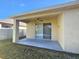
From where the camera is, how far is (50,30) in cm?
1547

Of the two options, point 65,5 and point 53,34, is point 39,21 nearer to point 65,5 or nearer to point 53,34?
point 53,34

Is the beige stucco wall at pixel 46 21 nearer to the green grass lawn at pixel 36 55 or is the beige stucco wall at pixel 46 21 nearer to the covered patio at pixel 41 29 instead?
the covered patio at pixel 41 29

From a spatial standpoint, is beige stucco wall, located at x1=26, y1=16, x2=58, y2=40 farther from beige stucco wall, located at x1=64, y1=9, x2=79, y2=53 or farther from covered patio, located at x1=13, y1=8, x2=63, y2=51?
beige stucco wall, located at x1=64, y1=9, x2=79, y2=53

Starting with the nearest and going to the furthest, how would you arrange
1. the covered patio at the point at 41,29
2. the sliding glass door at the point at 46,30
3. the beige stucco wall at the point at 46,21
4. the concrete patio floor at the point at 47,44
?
1. the concrete patio floor at the point at 47,44
2. the covered patio at the point at 41,29
3. the beige stucco wall at the point at 46,21
4. the sliding glass door at the point at 46,30

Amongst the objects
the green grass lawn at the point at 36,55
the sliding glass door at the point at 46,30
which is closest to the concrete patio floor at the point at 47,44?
the green grass lawn at the point at 36,55

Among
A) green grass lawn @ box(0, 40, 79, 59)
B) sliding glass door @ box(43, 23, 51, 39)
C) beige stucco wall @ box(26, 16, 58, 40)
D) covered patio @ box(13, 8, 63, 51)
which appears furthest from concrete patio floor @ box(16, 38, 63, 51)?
sliding glass door @ box(43, 23, 51, 39)

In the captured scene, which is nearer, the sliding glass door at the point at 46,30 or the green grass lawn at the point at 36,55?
the green grass lawn at the point at 36,55

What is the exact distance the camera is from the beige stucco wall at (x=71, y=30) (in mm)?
8242

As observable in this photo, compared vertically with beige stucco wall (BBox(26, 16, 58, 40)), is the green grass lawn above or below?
below

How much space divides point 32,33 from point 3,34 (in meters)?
4.60

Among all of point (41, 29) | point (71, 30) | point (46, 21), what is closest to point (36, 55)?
point (71, 30)

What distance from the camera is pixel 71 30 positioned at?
8461 millimetres

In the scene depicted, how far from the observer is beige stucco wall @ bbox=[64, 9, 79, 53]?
824 centimetres

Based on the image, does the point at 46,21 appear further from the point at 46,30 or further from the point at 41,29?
the point at 41,29
